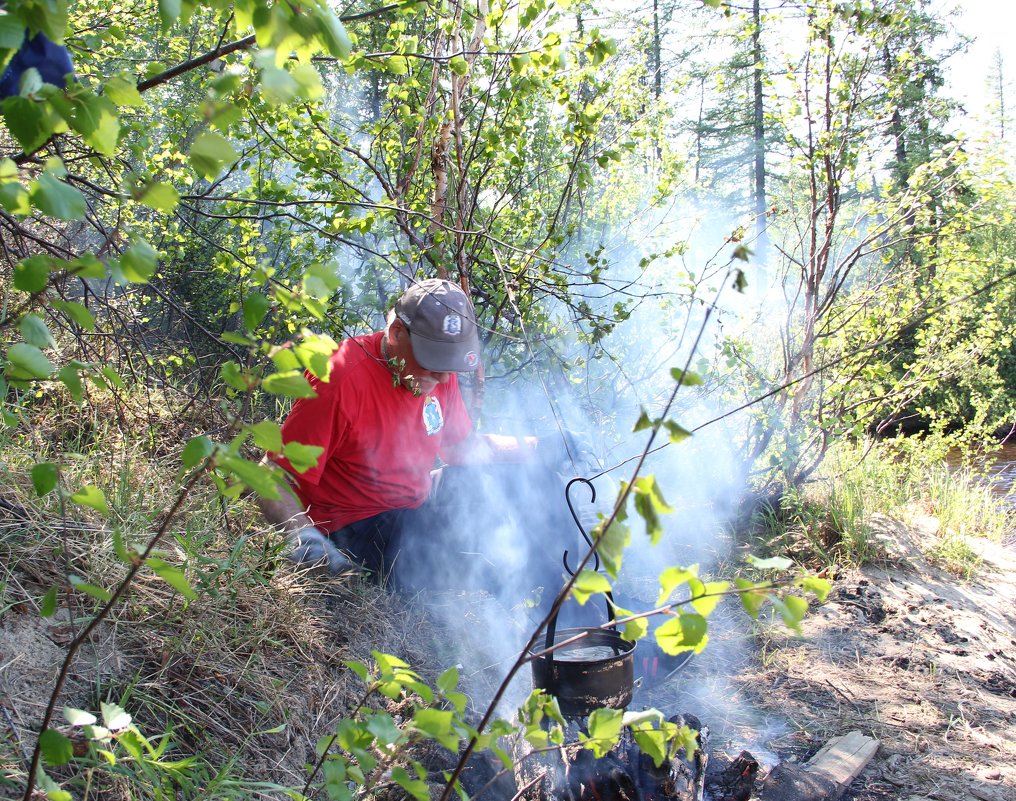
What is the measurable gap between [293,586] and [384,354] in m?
1.05

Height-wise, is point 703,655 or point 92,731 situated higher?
point 92,731

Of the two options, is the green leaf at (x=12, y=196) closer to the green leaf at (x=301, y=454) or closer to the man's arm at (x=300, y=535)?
the green leaf at (x=301, y=454)

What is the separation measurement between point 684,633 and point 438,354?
7.24ft

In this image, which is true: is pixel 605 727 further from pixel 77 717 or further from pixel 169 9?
pixel 169 9

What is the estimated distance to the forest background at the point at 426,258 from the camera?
3.67 ft

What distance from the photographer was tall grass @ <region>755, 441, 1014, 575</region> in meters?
4.79

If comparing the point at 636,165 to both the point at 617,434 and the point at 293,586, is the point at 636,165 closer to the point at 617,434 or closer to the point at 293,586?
the point at 617,434

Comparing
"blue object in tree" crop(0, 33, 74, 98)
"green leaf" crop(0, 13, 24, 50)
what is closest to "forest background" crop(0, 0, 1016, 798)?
"green leaf" crop(0, 13, 24, 50)

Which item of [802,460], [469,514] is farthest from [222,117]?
[802,460]

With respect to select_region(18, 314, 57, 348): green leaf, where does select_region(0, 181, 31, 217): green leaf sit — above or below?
above

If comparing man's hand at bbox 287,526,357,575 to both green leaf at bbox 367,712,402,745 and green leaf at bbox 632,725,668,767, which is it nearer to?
green leaf at bbox 367,712,402,745

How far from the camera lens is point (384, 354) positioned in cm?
320

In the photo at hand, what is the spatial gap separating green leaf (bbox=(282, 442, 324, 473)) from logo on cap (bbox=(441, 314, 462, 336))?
2.01m

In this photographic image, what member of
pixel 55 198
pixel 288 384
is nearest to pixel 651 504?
pixel 288 384
